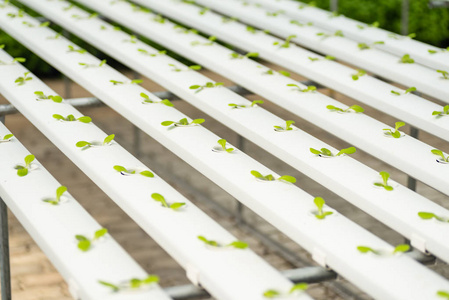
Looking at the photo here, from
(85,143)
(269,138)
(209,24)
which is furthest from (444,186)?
(209,24)

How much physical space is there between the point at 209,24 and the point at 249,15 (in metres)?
0.42

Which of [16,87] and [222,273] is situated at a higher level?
[222,273]

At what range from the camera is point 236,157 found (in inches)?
136

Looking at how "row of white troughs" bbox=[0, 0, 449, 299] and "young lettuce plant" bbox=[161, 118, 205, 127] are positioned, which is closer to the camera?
"row of white troughs" bbox=[0, 0, 449, 299]

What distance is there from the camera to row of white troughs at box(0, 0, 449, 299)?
2502 mm

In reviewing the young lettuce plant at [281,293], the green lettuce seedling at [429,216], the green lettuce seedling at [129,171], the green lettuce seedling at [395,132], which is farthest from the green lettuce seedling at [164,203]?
the green lettuce seedling at [395,132]

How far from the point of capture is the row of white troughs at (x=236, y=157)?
250 cm

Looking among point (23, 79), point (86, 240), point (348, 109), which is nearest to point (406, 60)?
point (348, 109)

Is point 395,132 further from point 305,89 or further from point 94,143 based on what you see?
point 94,143

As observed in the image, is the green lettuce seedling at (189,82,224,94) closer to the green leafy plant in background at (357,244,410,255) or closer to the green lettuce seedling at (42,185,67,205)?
the green lettuce seedling at (42,185,67,205)

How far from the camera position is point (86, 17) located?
632cm

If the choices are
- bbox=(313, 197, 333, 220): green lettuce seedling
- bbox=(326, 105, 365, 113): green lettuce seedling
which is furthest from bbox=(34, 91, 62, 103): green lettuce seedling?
bbox=(313, 197, 333, 220): green lettuce seedling

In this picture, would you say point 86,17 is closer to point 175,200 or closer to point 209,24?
point 209,24

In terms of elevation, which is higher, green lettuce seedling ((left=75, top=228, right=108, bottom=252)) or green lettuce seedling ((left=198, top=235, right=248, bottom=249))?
green lettuce seedling ((left=198, top=235, right=248, bottom=249))
